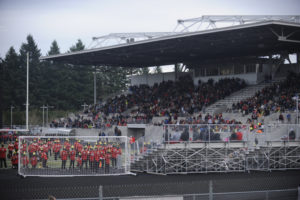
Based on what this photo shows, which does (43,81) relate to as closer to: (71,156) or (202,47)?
(202,47)

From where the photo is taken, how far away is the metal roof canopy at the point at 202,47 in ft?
107

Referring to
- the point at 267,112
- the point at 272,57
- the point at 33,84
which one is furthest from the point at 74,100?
the point at 267,112

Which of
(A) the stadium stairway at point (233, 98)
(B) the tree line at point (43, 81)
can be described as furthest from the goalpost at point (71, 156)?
(B) the tree line at point (43, 81)

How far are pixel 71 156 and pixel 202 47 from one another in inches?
885

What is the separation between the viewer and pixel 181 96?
44.8 m

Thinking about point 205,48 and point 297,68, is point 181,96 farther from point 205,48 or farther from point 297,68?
point 297,68

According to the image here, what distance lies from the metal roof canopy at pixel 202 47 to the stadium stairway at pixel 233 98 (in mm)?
3914

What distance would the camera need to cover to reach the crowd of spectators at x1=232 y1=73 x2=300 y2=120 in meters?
33.2

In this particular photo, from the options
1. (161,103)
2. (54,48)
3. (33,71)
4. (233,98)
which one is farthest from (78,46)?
(233,98)

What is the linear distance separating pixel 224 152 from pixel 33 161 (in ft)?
33.3

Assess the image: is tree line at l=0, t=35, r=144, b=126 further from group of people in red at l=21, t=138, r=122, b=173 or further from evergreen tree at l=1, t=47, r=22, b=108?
group of people in red at l=21, t=138, r=122, b=173

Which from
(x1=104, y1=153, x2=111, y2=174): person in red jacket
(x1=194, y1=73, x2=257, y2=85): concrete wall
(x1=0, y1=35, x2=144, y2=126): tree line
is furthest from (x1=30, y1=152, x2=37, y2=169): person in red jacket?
(x1=0, y1=35, x2=144, y2=126): tree line

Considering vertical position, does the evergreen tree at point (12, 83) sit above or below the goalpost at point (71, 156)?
above

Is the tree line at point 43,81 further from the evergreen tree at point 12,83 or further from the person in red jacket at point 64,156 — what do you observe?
the person in red jacket at point 64,156
